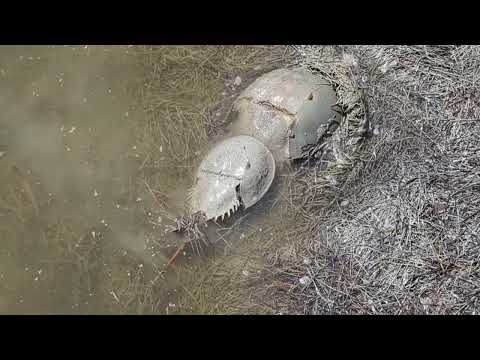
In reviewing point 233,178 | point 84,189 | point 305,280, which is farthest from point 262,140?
point 84,189

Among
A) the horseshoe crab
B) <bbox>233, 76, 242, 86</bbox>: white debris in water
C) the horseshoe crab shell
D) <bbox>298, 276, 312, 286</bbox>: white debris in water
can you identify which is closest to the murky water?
<bbox>233, 76, 242, 86</bbox>: white debris in water

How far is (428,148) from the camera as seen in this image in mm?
3721

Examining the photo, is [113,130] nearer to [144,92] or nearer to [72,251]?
[144,92]

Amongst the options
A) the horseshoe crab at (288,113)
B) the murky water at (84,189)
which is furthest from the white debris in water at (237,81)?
the horseshoe crab at (288,113)

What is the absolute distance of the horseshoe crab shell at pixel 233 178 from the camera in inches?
132

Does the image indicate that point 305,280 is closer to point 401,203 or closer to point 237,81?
point 401,203

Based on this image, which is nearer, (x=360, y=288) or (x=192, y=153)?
(x=360, y=288)

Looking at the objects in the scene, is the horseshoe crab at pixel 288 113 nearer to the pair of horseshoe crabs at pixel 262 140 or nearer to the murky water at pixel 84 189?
the pair of horseshoe crabs at pixel 262 140

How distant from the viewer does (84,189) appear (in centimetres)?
384

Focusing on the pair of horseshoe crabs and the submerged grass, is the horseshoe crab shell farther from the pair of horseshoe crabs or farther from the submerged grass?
the submerged grass

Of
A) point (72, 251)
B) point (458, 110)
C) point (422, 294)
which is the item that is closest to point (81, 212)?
point (72, 251)

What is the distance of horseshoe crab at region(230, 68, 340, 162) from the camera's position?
3469 mm

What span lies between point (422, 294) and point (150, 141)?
235cm

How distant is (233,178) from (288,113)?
0.62 m
